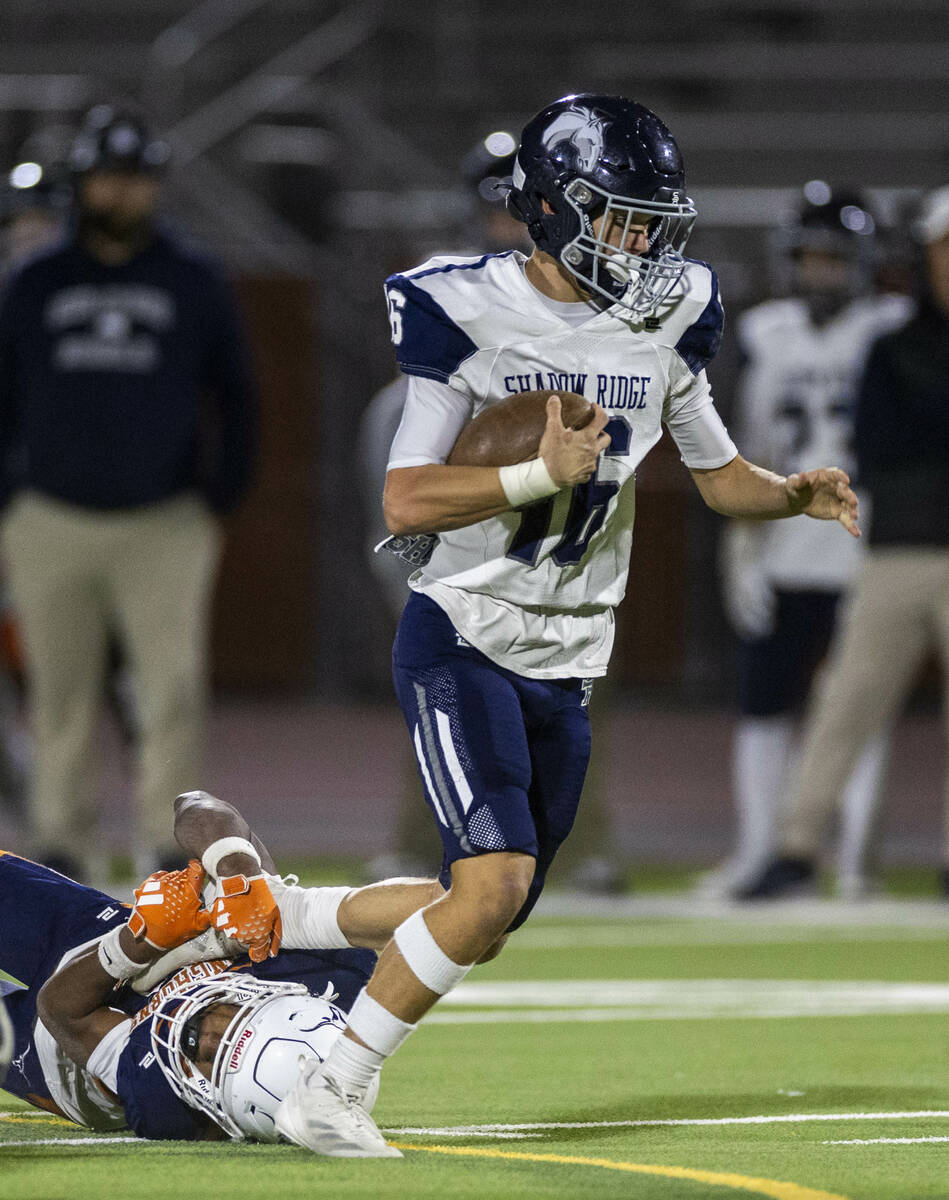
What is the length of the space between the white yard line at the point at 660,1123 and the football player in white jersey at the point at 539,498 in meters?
0.30

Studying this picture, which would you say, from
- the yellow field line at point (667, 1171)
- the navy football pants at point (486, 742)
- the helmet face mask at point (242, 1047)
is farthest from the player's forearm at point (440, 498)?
the yellow field line at point (667, 1171)

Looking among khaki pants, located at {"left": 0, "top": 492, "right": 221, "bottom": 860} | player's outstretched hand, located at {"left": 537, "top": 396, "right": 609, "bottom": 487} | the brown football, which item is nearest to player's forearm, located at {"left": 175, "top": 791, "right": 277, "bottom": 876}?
the brown football

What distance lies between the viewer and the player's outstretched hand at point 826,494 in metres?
A: 3.99

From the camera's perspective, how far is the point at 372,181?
49.7 feet

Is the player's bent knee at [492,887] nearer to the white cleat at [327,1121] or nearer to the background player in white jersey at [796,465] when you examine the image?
the white cleat at [327,1121]

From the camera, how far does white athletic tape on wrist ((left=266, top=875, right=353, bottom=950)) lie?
4008mm

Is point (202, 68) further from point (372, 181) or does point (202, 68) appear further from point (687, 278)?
point (687, 278)

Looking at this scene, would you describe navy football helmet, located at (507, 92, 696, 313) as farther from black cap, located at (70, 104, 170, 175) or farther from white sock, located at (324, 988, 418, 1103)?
black cap, located at (70, 104, 170, 175)

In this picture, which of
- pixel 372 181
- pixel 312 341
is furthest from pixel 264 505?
pixel 372 181

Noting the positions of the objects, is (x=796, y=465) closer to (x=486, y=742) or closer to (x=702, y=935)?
(x=702, y=935)

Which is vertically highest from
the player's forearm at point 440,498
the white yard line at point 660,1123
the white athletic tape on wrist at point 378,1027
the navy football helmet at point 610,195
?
the navy football helmet at point 610,195

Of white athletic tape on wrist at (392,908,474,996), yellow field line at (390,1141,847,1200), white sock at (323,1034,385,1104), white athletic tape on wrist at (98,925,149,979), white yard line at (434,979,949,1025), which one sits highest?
white athletic tape on wrist at (392,908,474,996)

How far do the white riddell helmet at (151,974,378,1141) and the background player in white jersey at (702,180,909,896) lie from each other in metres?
4.00

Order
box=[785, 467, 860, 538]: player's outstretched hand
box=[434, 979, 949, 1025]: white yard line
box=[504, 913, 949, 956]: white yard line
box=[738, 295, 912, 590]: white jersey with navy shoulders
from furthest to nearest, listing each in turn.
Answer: box=[738, 295, 912, 590]: white jersey with navy shoulders
box=[504, 913, 949, 956]: white yard line
box=[434, 979, 949, 1025]: white yard line
box=[785, 467, 860, 538]: player's outstretched hand
